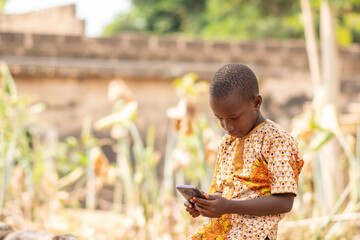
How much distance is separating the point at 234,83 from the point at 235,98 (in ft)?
0.15

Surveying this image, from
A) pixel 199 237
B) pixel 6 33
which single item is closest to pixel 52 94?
pixel 6 33

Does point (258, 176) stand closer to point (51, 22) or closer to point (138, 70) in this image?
point (138, 70)

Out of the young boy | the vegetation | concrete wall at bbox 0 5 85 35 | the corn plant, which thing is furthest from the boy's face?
concrete wall at bbox 0 5 85 35

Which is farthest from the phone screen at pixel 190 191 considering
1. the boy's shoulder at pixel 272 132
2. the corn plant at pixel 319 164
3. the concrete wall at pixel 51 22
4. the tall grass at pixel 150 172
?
the concrete wall at pixel 51 22

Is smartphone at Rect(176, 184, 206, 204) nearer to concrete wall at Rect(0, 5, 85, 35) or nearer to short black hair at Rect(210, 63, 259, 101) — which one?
short black hair at Rect(210, 63, 259, 101)

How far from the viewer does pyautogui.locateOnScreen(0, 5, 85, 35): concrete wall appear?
17.8 ft

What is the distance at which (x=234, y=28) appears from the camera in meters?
10.8

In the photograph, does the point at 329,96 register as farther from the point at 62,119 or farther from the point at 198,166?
the point at 62,119

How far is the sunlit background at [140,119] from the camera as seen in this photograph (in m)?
2.99

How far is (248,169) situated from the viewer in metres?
1.46

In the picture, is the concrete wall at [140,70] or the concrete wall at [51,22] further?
the concrete wall at [51,22]

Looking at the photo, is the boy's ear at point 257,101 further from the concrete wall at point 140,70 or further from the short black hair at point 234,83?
the concrete wall at point 140,70

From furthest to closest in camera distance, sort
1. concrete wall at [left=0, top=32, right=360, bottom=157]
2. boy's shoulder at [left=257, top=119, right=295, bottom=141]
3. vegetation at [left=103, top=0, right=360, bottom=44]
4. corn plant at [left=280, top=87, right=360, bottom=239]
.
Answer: vegetation at [left=103, top=0, right=360, bottom=44] → concrete wall at [left=0, top=32, right=360, bottom=157] → corn plant at [left=280, top=87, right=360, bottom=239] → boy's shoulder at [left=257, top=119, right=295, bottom=141]

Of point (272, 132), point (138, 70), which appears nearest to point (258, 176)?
point (272, 132)
